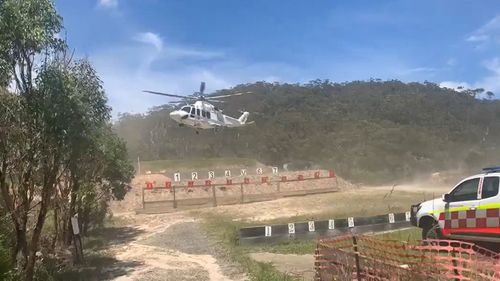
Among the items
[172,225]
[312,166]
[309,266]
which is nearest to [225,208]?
[172,225]

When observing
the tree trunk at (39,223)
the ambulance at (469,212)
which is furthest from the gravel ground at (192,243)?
the ambulance at (469,212)

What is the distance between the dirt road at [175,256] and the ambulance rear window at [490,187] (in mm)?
5890

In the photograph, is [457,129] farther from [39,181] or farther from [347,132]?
[39,181]

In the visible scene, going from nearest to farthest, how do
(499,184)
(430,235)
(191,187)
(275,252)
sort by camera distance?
(499,184) → (430,235) → (275,252) → (191,187)

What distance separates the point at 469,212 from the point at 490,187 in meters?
0.76

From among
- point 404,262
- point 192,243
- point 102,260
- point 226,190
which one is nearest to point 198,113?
point 226,190

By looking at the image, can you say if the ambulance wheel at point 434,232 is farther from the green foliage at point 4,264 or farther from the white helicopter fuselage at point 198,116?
the white helicopter fuselage at point 198,116

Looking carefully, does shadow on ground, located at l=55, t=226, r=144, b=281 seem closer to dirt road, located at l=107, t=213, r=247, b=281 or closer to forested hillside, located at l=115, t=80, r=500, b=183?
dirt road, located at l=107, t=213, r=247, b=281

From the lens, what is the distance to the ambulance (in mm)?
11617

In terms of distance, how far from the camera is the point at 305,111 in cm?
8738

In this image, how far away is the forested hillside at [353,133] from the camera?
59562 mm

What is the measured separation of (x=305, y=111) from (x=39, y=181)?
247 feet

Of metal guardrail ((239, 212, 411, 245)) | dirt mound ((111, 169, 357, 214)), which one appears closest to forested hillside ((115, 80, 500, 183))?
dirt mound ((111, 169, 357, 214))

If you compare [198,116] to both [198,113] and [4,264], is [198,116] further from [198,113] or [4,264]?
→ [4,264]
